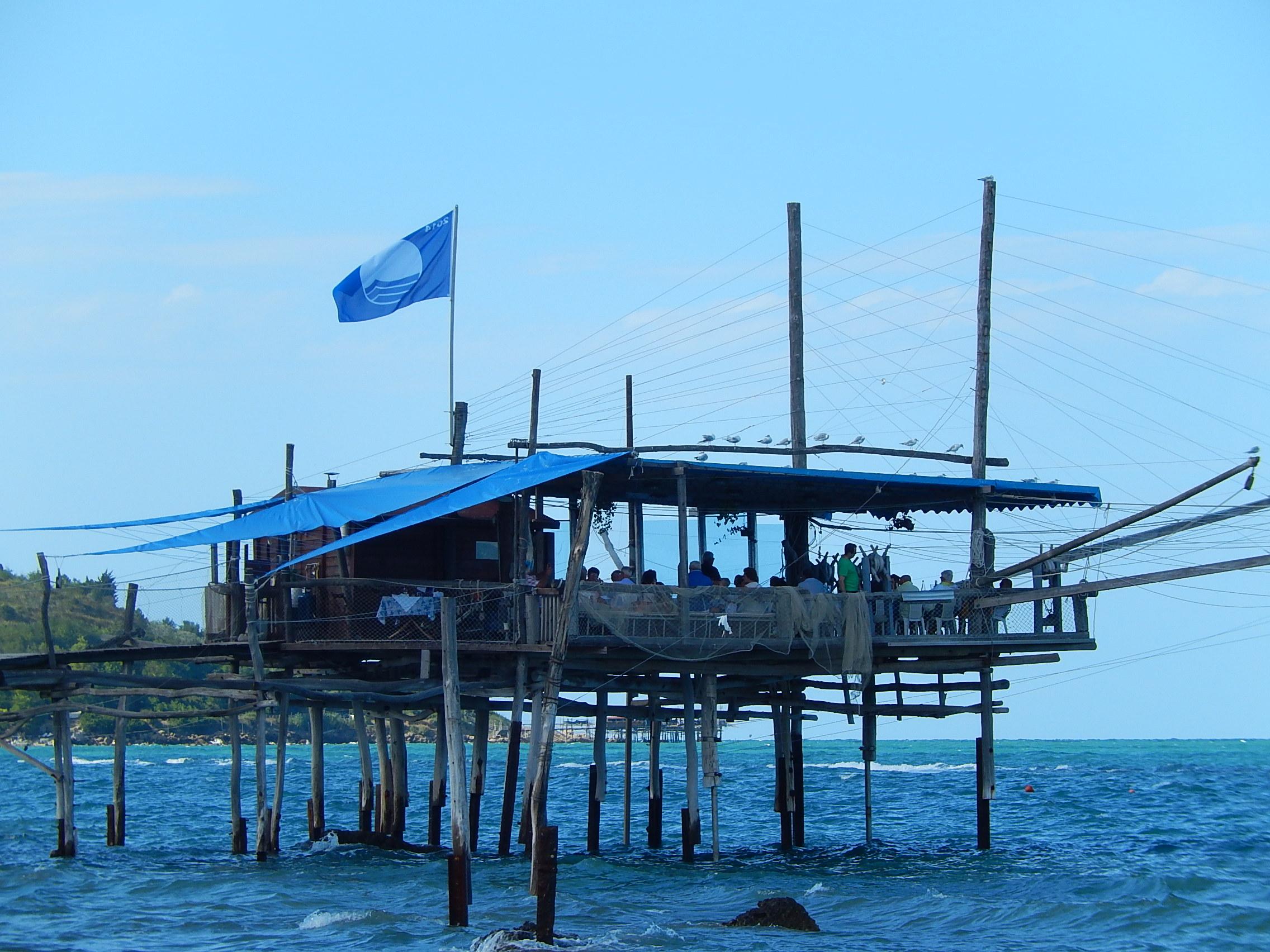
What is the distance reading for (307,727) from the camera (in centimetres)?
13450

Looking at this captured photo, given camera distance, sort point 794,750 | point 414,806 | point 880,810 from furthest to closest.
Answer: point 414,806
point 880,810
point 794,750

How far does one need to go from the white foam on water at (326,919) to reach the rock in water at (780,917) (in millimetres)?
5304

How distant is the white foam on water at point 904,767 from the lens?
88875 mm

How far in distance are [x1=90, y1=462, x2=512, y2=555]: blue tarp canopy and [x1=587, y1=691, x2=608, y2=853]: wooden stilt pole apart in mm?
5510

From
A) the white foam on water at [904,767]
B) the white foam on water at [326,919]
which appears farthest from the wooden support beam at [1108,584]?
the white foam on water at [904,767]

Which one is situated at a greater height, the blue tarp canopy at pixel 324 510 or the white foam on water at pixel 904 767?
the blue tarp canopy at pixel 324 510

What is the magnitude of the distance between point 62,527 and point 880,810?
31.4 meters

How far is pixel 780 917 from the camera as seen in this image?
21.5 meters

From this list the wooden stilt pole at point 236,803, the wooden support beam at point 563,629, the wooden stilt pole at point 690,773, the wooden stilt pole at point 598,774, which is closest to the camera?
the wooden support beam at point 563,629

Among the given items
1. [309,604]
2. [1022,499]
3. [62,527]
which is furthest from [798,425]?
[62,527]

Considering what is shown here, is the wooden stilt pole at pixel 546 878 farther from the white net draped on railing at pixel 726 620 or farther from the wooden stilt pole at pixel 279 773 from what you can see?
the wooden stilt pole at pixel 279 773

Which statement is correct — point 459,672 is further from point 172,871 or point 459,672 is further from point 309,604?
point 172,871

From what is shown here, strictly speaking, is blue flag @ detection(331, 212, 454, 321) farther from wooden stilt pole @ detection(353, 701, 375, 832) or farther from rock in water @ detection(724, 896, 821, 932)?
rock in water @ detection(724, 896, 821, 932)

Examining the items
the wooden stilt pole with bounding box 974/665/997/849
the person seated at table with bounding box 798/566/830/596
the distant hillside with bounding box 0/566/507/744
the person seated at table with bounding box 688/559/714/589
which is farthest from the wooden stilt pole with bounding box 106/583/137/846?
the wooden stilt pole with bounding box 974/665/997/849
